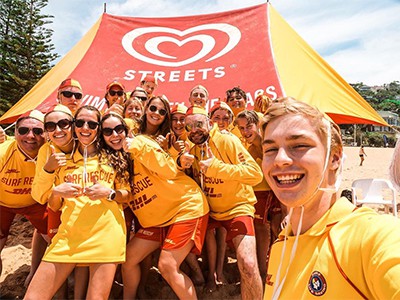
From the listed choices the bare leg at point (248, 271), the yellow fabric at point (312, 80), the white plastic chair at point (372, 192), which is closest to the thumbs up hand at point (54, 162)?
the bare leg at point (248, 271)

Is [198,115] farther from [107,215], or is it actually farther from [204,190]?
[107,215]

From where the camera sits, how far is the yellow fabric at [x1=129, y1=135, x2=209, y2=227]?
2.72 meters

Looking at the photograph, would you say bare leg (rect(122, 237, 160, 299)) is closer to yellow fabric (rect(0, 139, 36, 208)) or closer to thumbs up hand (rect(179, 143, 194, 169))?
thumbs up hand (rect(179, 143, 194, 169))

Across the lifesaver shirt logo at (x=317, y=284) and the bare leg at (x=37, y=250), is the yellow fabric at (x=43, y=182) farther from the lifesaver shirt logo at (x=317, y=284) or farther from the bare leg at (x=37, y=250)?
the lifesaver shirt logo at (x=317, y=284)

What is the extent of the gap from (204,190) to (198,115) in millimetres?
734

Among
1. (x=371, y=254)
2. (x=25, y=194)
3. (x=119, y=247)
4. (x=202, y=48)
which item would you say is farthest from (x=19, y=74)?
(x=371, y=254)

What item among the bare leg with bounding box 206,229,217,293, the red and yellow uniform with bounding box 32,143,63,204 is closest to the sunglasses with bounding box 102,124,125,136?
the red and yellow uniform with bounding box 32,143,63,204

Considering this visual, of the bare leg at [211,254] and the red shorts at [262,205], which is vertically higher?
the red shorts at [262,205]

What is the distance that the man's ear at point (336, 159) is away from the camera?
1.22 meters

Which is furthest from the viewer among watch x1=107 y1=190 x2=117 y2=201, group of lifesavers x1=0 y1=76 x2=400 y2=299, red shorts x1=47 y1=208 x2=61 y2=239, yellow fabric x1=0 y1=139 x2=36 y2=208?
yellow fabric x1=0 y1=139 x2=36 y2=208

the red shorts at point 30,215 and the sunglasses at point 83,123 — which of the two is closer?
the sunglasses at point 83,123

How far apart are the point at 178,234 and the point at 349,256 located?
191 cm

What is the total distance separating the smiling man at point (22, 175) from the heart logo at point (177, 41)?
157 inches

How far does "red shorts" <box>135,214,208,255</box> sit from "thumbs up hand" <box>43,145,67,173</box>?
3.08 ft
